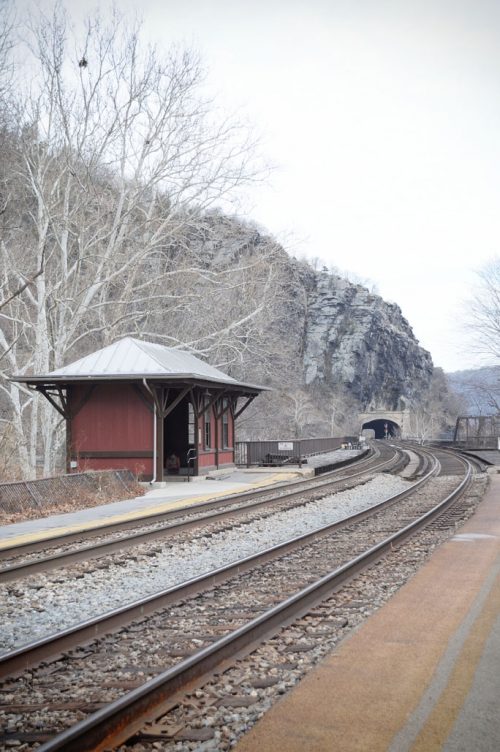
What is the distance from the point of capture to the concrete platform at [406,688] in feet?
13.9

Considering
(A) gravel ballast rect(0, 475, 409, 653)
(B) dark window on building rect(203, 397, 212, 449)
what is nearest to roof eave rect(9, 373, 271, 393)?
(B) dark window on building rect(203, 397, 212, 449)

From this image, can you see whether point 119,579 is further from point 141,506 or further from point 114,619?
point 141,506

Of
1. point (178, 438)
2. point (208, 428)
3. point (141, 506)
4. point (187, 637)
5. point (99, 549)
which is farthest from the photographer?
point (208, 428)

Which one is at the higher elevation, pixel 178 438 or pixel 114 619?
pixel 178 438

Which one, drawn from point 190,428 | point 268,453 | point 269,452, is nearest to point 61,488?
point 190,428

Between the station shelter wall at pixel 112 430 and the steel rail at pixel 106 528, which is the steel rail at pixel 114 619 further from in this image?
the station shelter wall at pixel 112 430

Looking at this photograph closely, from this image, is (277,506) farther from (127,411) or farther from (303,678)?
(303,678)

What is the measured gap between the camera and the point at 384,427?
13250 centimetres

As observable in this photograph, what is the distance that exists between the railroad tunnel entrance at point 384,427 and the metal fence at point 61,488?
100821 millimetres

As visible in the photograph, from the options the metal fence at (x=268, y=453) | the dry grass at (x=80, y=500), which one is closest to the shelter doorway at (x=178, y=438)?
the dry grass at (x=80, y=500)

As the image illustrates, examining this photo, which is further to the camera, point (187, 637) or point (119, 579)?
point (119, 579)

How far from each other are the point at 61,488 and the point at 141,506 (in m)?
2.00

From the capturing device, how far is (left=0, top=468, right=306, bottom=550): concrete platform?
42.6 ft

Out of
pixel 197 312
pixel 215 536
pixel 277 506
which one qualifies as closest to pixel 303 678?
pixel 215 536
